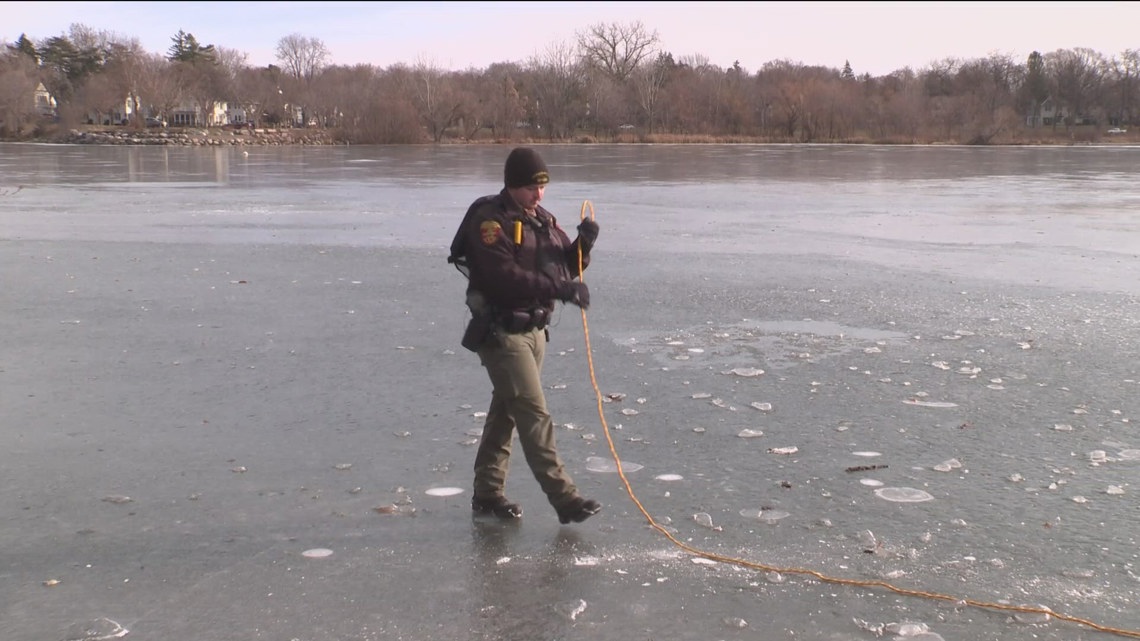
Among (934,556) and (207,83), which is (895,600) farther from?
(207,83)

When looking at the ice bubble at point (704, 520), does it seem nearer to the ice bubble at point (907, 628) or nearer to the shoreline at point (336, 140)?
the ice bubble at point (907, 628)

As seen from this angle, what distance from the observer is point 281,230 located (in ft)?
55.2

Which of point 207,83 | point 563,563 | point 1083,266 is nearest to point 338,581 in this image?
point 563,563

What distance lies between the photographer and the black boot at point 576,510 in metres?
4.81

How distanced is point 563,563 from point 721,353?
162 inches

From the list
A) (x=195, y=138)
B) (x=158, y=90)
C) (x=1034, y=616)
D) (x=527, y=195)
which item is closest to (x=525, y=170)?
(x=527, y=195)

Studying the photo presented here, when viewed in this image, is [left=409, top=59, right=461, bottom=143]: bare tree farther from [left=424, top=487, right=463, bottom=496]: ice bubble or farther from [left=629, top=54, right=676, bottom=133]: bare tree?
[left=424, top=487, right=463, bottom=496]: ice bubble

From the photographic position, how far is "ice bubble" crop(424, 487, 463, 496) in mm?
5316

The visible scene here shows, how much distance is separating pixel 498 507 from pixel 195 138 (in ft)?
276

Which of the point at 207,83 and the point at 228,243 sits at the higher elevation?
the point at 207,83

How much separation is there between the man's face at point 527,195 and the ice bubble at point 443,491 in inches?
58.9

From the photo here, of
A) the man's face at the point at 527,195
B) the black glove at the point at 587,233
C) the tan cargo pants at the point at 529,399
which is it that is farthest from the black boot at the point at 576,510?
the man's face at the point at 527,195

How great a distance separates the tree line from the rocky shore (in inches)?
139

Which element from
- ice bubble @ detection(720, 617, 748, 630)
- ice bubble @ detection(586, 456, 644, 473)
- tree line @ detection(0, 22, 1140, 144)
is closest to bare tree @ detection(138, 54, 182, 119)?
tree line @ detection(0, 22, 1140, 144)
